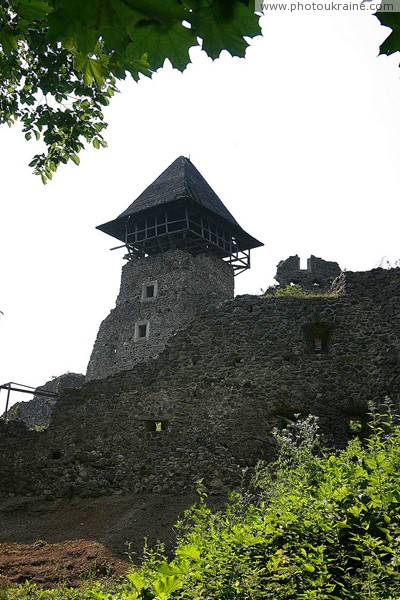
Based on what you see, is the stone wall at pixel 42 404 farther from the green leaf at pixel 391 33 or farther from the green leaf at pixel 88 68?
the green leaf at pixel 391 33

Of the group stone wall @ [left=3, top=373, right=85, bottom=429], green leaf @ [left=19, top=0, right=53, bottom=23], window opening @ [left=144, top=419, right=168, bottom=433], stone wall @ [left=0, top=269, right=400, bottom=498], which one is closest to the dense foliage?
green leaf @ [left=19, top=0, right=53, bottom=23]

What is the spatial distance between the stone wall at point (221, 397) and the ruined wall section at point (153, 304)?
8.87m

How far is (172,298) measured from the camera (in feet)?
67.7

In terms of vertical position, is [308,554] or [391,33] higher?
[391,33]

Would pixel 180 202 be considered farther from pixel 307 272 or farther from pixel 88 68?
pixel 88 68

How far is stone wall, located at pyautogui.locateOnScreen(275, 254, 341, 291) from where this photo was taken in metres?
19.1

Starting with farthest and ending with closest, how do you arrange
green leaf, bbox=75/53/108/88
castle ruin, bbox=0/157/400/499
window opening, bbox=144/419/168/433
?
window opening, bbox=144/419/168/433 < castle ruin, bbox=0/157/400/499 < green leaf, bbox=75/53/108/88

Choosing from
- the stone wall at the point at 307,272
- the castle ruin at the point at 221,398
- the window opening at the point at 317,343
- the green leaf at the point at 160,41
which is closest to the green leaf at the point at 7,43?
the green leaf at the point at 160,41

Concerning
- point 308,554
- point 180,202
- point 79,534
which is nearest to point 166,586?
point 308,554

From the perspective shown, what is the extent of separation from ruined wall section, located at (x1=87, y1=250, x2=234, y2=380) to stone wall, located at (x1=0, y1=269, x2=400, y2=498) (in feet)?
29.1

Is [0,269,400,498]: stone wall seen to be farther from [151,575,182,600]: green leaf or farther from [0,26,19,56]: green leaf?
[0,26,19,56]: green leaf

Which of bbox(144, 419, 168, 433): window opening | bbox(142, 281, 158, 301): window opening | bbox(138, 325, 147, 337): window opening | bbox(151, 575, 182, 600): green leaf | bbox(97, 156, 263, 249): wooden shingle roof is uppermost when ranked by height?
bbox(97, 156, 263, 249): wooden shingle roof

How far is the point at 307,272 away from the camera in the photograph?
64.1 ft

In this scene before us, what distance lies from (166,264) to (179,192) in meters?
3.27
